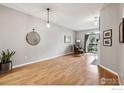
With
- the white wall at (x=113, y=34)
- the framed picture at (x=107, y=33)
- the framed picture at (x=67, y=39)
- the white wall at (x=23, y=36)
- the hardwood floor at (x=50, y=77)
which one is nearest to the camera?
the hardwood floor at (x=50, y=77)

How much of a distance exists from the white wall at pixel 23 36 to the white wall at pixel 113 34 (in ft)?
10.7

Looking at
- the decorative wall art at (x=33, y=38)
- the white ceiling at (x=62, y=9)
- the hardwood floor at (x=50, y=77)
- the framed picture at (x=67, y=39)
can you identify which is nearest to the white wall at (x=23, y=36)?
the decorative wall art at (x=33, y=38)

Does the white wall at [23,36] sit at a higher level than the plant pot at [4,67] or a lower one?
higher

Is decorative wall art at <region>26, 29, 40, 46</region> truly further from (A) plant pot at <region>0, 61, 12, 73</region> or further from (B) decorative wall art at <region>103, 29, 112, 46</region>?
(B) decorative wall art at <region>103, 29, 112, 46</region>

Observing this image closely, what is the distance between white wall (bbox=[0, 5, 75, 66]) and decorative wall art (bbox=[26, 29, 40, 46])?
0.18m

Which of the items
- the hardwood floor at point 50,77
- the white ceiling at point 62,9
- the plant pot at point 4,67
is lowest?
the hardwood floor at point 50,77

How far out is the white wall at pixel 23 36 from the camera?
402cm

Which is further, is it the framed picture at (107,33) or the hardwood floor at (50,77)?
the framed picture at (107,33)

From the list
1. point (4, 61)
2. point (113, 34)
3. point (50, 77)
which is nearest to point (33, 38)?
point (4, 61)

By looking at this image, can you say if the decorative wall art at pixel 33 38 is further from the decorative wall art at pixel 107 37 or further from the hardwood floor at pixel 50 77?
the decorative wall art at pixel 107 37

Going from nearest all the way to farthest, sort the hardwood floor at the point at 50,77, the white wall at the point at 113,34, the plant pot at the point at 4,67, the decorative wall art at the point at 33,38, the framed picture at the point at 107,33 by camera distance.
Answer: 1. the hardwood floor at the point at 50,77
2. the white wall at the point at 113,34
3. the framed picture at the point at 107,33
4. the plant pot at the point at 4,67
5. the decorative wall art at the point at 33,38

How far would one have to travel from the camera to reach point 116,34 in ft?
9.93

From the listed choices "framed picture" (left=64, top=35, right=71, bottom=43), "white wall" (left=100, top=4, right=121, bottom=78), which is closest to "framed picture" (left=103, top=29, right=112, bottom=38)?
"white wall" (left=100, top=4, right=121, bottom=78)
